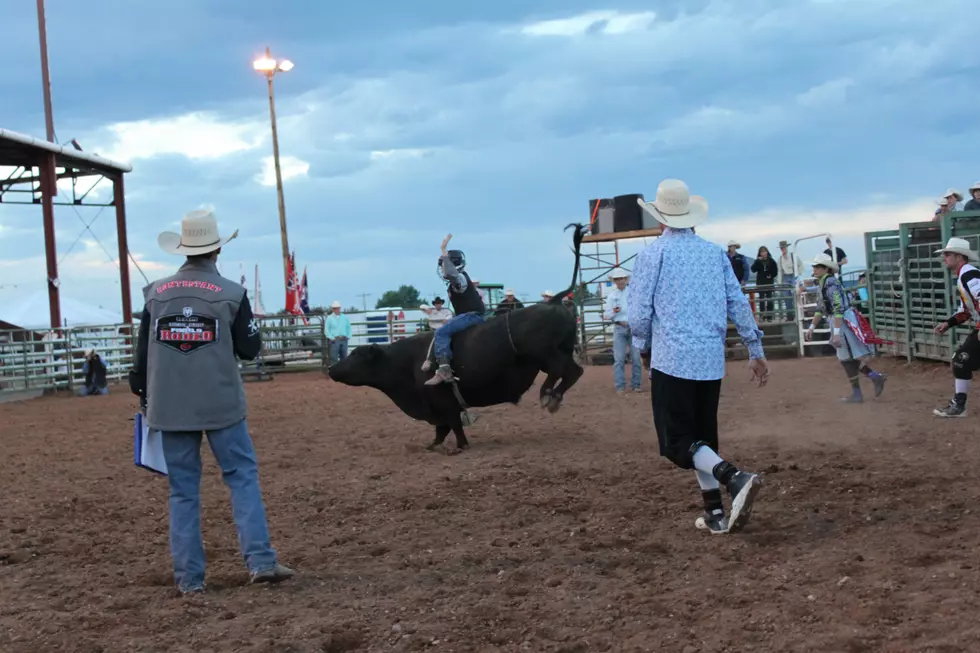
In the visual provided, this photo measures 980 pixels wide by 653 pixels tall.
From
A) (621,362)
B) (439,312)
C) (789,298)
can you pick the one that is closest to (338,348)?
(439,312)

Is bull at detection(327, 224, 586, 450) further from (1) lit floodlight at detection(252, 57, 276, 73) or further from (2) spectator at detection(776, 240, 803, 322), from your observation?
(1) lit floodlight at detection(252, 57, 276, 73)

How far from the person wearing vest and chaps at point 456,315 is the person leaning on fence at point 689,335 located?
3.51m

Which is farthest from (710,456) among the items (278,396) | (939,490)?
(278,396)

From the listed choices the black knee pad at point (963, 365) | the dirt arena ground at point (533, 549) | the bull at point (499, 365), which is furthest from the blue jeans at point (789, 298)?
the bull at point (499, 365)

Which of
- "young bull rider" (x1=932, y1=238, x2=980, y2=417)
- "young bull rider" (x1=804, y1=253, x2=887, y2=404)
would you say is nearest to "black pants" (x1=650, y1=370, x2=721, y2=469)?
"young bull rider" (x1=932, y1=238, x2=980, y2=417)

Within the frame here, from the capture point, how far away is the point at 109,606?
4.35 metres

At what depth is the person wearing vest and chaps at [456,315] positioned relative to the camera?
8.56 meters

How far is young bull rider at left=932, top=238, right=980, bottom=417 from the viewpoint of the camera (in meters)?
8.17

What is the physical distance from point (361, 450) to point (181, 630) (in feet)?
16.7

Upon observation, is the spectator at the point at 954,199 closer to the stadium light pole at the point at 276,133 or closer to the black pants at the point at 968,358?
the black pants at the point at 968,358

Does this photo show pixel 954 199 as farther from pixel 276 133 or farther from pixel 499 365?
pixel 276 133

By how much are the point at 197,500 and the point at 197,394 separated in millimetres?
485

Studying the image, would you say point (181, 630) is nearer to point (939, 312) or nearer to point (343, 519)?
point (343, 519)

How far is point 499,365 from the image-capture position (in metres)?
8.83
